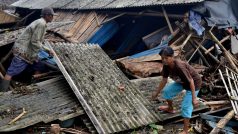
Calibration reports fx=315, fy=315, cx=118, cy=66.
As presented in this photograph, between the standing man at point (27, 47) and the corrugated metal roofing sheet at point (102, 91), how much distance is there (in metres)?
0.46

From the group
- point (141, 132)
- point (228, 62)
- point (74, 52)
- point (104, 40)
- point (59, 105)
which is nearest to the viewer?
point (141, 132)

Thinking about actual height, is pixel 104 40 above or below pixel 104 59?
above

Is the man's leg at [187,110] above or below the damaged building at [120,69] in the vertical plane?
below

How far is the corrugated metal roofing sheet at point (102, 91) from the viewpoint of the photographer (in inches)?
209

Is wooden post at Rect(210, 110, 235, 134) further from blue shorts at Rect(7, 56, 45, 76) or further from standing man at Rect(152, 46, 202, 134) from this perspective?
blue shorts at Rect(7, 56, 45, 76)

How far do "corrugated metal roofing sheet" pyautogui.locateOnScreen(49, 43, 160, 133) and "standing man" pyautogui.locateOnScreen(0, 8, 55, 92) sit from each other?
18.3 inches

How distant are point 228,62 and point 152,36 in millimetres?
2447

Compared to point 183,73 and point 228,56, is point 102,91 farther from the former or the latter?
point 228,56

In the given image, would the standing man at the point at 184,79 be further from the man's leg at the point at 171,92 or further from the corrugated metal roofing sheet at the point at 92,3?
the corrugated metal roofing sheet at the point at 92,3

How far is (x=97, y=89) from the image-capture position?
19.8 feet

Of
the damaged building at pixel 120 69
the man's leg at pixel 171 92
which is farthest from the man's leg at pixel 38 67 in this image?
the man's leg at pixel 171 92

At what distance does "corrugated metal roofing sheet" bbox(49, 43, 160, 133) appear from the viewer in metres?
5.30

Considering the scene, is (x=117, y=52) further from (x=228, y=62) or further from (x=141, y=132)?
(x=141, y=132)

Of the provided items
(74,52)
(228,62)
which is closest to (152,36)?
(228,62)
